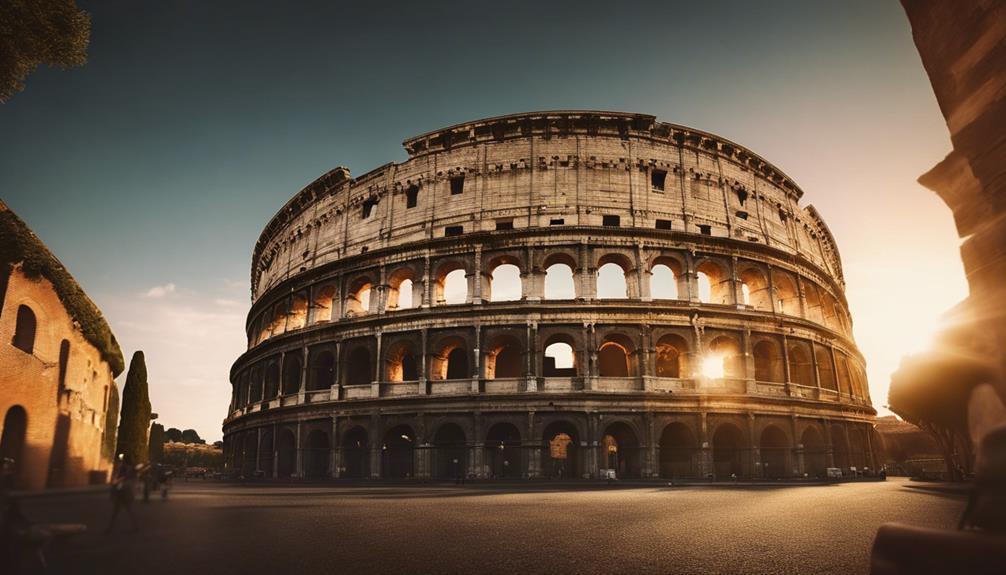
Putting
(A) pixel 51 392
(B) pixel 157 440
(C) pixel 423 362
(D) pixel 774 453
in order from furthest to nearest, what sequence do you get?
(D) pixel 774 453
(C) pixel 423 362
(B) pixel 157 440
(A) pixel 51 392

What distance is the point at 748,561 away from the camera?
460 centimetres

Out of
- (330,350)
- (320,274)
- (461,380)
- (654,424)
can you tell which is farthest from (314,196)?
(654,424)

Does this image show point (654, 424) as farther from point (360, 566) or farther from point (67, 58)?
point (67, 58)

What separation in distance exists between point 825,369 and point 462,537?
26922mm

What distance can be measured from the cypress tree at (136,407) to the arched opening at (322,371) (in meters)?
23.4

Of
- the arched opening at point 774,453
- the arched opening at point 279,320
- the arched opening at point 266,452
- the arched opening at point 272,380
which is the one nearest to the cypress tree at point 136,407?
the arched opening at point 774,453

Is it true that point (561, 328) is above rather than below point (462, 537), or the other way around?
above

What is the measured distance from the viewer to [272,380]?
96.9 ft

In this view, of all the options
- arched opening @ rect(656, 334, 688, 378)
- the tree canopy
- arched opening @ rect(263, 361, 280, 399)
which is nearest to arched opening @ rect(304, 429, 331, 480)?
arched opening @ rect(263, 361, 280, 399)

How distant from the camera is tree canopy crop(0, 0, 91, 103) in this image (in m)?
3.99

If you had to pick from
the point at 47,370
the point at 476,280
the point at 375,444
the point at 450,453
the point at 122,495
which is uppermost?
the point at 476,280

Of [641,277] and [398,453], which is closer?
[641,277]

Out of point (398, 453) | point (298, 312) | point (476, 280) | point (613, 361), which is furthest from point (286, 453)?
point (613, 361)

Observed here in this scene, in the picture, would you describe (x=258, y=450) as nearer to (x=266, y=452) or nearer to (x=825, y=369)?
(x=266, y=452)
